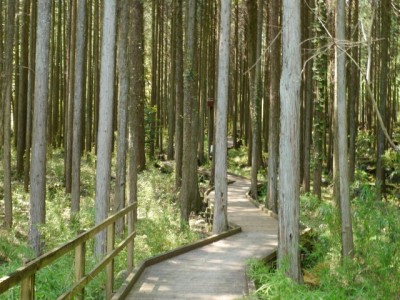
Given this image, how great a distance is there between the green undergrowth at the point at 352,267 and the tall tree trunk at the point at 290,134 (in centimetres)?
62

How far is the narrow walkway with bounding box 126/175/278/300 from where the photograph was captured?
732 centimetres

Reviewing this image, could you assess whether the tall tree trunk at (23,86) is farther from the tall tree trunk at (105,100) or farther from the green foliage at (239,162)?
the green foliage at (239,162)

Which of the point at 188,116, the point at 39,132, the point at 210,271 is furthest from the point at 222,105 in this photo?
the point at 210,271

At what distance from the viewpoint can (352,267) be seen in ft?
29.1

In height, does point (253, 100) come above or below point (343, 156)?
above

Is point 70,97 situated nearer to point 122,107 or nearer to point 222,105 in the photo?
point 122,107

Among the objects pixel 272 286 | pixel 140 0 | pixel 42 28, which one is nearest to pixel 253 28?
pixel 140 0

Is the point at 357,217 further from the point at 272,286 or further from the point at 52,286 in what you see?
the point at 52,286

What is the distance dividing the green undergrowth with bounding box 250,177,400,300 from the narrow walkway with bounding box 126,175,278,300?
48cm

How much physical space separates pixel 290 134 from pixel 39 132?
6.08 m

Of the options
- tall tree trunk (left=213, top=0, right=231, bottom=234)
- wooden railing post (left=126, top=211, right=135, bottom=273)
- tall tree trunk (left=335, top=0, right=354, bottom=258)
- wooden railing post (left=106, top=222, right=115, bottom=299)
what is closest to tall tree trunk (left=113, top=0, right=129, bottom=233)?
tall tree trunk (left=213, top=0, right=231, bottom=234)

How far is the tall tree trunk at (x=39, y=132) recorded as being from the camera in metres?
11.6

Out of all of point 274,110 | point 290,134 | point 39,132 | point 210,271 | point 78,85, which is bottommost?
point 210,271

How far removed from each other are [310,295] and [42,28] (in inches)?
323
